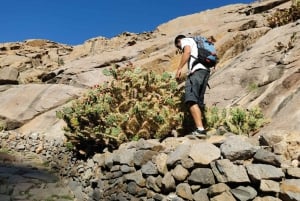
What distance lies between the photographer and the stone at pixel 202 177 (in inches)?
237

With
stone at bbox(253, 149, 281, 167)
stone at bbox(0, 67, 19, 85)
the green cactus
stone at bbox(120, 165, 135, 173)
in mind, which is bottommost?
stone at bbox(253, 149, 281, 167)

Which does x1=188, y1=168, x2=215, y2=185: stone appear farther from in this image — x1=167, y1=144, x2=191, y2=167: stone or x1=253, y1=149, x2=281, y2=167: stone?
x1=253, y1=149, x2=281, y2=167: stone

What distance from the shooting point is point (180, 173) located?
6.45m

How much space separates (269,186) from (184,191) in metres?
1.45

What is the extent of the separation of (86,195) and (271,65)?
570 cm

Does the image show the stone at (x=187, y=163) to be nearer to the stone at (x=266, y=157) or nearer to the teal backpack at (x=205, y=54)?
the stone at (x=266, y=157)

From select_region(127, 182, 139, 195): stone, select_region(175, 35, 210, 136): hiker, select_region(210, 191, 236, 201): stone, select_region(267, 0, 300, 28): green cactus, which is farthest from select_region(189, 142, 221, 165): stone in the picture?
select_region(267, 0, 300, 28): green cactus

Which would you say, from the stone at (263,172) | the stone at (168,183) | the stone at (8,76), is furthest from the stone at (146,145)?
the stone at (8,76)

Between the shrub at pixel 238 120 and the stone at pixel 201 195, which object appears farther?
the shrub at pixel 238 120

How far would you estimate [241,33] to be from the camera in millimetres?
16578

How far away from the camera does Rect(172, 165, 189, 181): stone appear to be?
21.0ft

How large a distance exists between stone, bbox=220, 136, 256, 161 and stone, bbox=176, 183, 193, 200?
787 millimetres

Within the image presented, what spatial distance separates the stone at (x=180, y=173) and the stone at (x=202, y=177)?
0.11 meters

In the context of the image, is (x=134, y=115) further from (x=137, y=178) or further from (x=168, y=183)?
(x=168, y=183)
